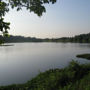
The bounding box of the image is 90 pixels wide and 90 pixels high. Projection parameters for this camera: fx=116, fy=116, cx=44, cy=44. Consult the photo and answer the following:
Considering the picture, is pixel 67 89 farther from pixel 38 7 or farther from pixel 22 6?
pixel 22 6

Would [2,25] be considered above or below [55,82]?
above

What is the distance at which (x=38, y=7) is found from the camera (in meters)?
8.57

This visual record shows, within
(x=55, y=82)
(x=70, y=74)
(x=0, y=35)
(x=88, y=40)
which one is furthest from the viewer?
(x=88, y=40)

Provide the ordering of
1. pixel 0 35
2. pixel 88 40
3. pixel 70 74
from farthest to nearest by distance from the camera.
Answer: pixel 88 40
pixel 70 74
pixel 0 35

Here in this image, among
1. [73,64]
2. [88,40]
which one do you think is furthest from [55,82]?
[88,40]

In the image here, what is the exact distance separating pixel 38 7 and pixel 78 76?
902cm

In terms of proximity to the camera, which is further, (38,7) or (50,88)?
(50,88)

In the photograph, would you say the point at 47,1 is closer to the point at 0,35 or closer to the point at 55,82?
the point at 0,35

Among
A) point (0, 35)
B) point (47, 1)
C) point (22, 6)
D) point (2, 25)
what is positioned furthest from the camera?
point (22, 6)

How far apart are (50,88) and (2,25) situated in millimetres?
7152

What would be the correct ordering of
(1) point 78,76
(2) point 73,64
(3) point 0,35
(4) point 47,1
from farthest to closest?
(2) point 73,64 < (1) point 78,76 < (4) point 47,1 < (3) point 0,35

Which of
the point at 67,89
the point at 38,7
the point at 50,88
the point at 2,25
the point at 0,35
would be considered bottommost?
the point at 50,88

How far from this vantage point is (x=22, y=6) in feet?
30.1

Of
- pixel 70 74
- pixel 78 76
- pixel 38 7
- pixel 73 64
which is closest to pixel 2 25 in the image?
pixel 38 7
